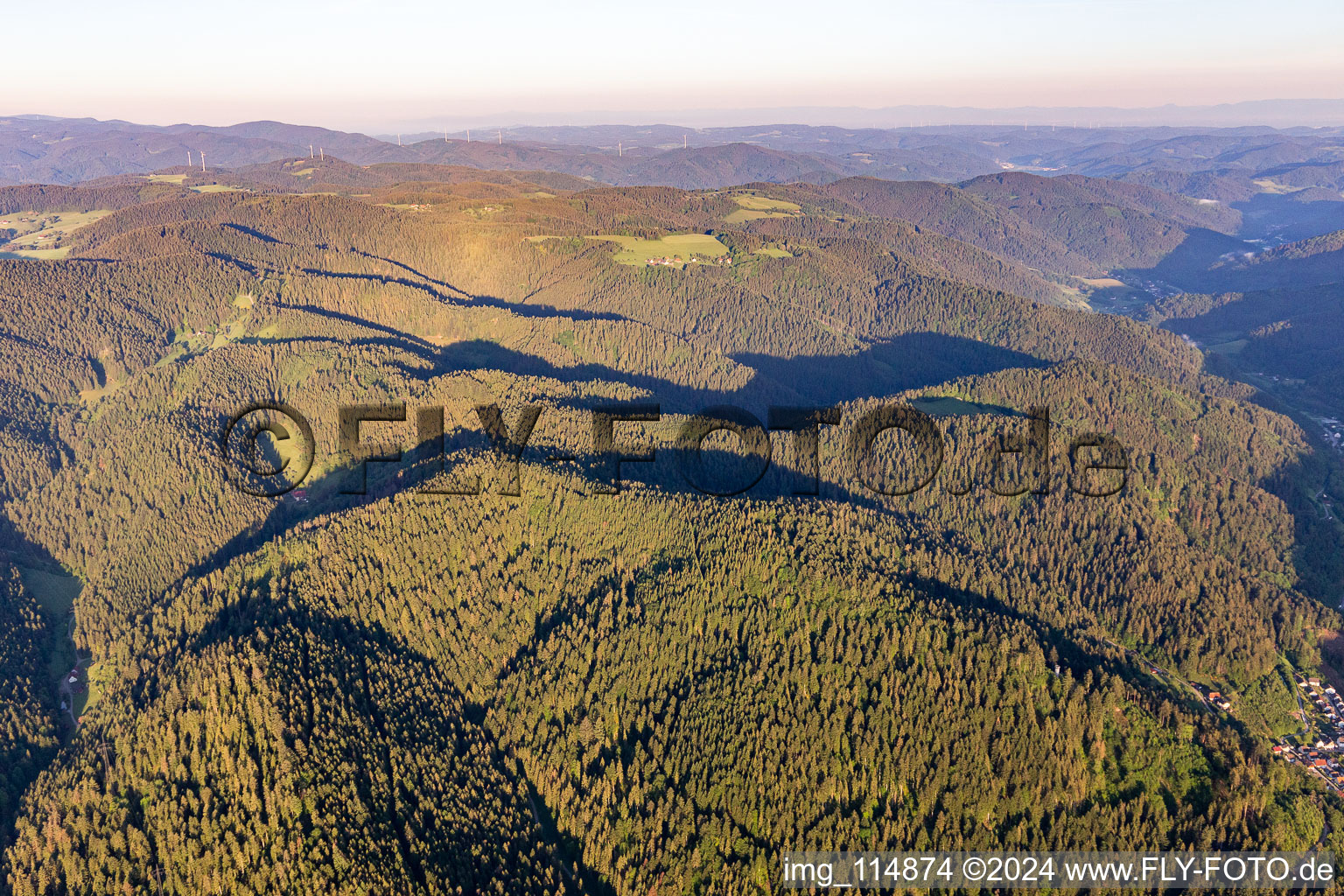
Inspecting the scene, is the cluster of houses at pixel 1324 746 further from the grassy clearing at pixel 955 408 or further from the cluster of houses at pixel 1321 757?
the grassy clearing at pixel 955 408

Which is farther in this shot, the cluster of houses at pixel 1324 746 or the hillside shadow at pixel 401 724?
the cluster of houses at pixel 1324 746

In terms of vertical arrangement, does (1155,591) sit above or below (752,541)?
below

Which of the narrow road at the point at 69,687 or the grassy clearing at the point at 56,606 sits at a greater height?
the grassy clearing at the point at 56,606

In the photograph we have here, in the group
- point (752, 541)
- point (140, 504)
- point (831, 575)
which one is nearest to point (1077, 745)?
point (831, 575)

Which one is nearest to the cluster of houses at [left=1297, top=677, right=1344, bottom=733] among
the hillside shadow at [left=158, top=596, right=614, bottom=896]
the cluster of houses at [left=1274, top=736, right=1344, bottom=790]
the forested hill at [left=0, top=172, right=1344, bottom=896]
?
the cluster of houses at [left=1274, top=736, right=1344, bottom=790]

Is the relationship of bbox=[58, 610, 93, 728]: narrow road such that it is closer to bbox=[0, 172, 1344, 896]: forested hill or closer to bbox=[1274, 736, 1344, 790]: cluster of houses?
bbox=[0, 172, 1344, 896]: forested hill

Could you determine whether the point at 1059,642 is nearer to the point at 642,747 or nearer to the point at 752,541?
the point at 752,541

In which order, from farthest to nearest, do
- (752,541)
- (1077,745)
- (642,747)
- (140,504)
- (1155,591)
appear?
(140,504), (1155,591), (752,541), (642,747), (1077,745)

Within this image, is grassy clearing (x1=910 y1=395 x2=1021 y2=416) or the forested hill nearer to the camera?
the forested hill

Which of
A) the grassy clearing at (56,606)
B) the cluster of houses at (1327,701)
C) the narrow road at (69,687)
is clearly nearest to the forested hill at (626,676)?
the grassy clearing at (56,606)

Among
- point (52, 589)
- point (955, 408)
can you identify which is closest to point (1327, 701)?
point (955, 408)

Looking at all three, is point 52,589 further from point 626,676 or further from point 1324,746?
point 1324,746
